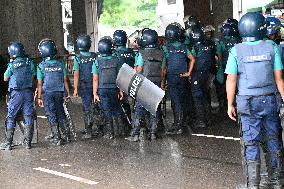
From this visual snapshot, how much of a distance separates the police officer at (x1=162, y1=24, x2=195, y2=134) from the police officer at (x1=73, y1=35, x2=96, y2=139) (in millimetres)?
1581

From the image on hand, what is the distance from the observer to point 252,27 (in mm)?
6270

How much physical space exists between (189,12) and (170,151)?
15.8 m

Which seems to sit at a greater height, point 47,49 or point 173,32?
point 173,32

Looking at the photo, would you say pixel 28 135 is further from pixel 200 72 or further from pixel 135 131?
pixel 200 72

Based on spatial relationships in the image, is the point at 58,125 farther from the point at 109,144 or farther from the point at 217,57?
the point at 217,57

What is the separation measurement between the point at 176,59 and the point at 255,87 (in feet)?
15.5

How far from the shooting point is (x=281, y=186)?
21.3ft

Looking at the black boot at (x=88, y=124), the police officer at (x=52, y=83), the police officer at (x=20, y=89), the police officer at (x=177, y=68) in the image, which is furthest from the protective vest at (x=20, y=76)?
the police officer at (x=177, y=68)

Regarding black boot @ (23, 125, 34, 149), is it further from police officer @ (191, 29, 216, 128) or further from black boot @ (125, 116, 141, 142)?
police officer @ (191, 29, 216, 128)

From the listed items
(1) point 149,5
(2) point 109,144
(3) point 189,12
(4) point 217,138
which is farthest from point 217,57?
(1) point 149,5

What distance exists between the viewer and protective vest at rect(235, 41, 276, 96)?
6.24 meters

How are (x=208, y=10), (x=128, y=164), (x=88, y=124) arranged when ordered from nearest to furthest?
(x=128, y=164) < (x=88, y=124) < (x=208, y=10)

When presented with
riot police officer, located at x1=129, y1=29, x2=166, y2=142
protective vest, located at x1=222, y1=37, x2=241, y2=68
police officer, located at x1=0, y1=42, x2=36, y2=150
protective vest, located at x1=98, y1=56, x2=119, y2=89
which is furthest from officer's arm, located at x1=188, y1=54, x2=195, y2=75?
police officer, located at x1=0, y1=42, x2=36, y2=150

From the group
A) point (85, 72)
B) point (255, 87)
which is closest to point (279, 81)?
point (255, 87)
